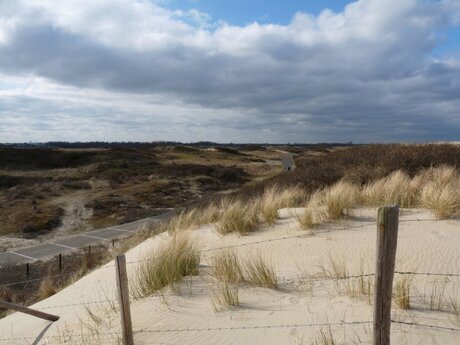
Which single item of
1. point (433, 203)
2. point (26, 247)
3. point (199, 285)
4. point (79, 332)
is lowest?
point (26, 247)

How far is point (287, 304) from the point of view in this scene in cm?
611

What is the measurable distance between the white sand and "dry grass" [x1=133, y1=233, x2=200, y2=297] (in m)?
0.24

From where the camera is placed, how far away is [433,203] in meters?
10.8

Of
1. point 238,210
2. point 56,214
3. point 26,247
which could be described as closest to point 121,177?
point 56,214

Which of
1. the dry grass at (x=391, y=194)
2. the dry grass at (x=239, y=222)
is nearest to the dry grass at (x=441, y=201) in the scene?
the dry grass at (x=391, y=194)

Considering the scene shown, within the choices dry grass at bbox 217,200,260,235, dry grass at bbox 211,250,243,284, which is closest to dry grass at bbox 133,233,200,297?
dry grass at bbox 211,250,243,284

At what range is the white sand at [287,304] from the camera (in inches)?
207

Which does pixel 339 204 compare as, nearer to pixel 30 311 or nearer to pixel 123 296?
pixel 30 311

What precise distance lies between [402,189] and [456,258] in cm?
531

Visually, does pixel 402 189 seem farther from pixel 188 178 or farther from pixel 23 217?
pixel 188 178

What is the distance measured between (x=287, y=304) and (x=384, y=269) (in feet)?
7.28

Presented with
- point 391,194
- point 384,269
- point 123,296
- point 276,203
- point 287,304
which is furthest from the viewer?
point 276,203

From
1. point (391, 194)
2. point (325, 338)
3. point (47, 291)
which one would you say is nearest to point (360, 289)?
point (325, 338)

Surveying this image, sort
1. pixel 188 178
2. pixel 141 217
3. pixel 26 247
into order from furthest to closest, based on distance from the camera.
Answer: pixel 188 178 → pixel 141 217 → pixel 26 247
